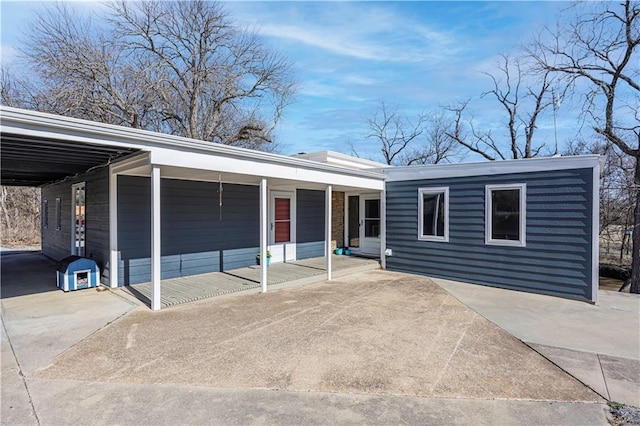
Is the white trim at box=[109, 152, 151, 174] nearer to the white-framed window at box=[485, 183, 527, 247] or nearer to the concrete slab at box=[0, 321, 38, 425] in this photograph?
the concrete slab at box=[0, 321, 38, 425]

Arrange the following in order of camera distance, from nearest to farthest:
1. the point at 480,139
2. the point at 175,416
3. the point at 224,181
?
the point at 175,416 < the point at 224,181 < the point at 480,139

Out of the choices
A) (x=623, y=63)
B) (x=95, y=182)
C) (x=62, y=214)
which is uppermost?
(x=623, y=63)

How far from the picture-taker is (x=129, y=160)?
5.78 m

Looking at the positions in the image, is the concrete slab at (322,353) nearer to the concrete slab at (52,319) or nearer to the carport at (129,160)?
the concrete slab at (52,319)

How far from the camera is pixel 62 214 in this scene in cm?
971

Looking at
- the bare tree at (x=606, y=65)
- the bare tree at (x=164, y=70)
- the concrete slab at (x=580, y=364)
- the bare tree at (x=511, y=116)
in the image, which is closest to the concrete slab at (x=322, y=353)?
the concrete slab at (x=580, y=364)

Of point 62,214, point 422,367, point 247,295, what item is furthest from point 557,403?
point 62,214

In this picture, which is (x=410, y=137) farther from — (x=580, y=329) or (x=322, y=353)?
(x=322, y=353)

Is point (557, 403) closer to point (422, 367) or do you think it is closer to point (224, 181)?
point (422, 367)

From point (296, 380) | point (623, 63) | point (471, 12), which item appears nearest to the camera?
point (296, 380)

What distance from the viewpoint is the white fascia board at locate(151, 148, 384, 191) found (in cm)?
526

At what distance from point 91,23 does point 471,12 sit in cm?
1428

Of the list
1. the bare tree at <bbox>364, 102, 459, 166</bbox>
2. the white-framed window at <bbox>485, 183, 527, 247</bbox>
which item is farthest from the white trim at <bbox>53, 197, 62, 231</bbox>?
the bare tree at <bbox>364, 102, 459, 166</bbox>

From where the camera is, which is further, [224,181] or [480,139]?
[480,139]
